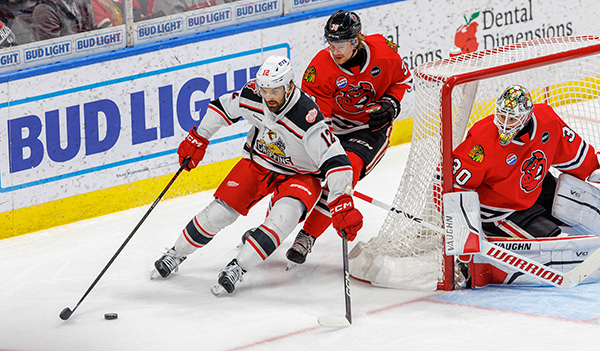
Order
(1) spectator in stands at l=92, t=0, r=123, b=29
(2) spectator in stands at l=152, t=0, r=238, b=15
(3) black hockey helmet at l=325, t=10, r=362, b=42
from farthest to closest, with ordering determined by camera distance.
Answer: (2) spectator in stands at l=152, t=0, r=238, b=15 < (1) spectator in stands at l=92, t=0, r=123, b=29 < (3) black hockey helmet at l=325, t=10, r=362, b=42

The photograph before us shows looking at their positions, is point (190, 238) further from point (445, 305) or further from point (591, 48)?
point (591, 48)

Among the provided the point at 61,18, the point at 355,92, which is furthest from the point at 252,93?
the point at 61,18

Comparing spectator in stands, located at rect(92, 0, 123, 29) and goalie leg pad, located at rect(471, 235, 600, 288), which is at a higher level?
spectator in stands, located at rect(92, 0, 123, 29)

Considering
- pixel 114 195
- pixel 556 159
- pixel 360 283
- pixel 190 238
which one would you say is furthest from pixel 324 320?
pixel 114 195

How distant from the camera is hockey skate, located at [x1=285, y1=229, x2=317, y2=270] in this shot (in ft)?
13.9

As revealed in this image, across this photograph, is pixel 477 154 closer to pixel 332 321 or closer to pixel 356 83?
pixel 356 83

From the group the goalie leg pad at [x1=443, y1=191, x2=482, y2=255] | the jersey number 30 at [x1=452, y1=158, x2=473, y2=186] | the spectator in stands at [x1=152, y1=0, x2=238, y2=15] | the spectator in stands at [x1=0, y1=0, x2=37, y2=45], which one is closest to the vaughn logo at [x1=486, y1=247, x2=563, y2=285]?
the goalie leg pad at [x1=443, y1=191, x2=482, y2=255]

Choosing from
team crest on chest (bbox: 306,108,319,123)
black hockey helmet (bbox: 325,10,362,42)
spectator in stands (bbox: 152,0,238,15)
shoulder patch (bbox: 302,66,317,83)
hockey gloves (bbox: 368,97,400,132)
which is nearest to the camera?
team crest on chest (bbox: 306,108,319,123)

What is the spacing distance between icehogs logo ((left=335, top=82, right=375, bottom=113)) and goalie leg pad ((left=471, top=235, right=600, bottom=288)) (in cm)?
99

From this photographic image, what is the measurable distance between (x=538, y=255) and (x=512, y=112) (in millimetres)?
661

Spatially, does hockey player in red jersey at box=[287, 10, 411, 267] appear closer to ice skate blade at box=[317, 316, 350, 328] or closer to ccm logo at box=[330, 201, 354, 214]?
ccm logo at box=[330, 201, 354, 214]

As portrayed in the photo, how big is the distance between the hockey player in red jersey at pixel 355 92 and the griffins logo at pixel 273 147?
1.06 feet

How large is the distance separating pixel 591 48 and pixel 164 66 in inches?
96.6

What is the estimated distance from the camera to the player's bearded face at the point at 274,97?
3.84 m
